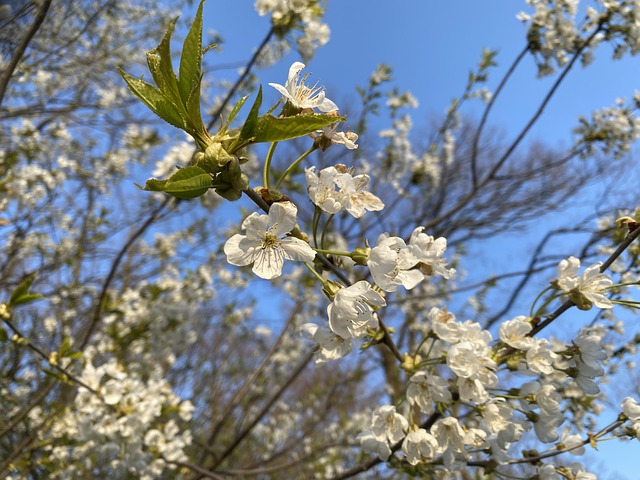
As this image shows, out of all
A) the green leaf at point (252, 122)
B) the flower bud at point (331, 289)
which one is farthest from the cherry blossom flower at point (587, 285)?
the green leaf at point (252, 122)

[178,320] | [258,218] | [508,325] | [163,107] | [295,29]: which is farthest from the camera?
[178,320]

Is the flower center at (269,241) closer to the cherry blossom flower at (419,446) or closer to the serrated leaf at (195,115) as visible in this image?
the serrated leaf at (195,115)

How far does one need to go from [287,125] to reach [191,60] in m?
0.21

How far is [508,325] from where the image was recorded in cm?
124

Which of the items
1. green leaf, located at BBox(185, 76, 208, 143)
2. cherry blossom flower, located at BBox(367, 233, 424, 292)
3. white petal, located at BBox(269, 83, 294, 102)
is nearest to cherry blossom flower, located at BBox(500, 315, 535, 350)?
cherry blossom flower, located at BBox(367, 233, 424, 292)

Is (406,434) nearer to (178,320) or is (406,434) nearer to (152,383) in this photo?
(152,383)

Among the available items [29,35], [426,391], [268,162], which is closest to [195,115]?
[268,162]

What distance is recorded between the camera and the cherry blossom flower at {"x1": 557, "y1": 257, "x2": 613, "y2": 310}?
1205mm

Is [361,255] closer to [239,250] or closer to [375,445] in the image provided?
[239,250]

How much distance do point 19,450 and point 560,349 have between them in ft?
9.60

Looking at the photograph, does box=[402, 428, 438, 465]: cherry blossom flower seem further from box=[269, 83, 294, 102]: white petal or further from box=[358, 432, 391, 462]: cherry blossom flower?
box=[269, 83, 294, 102]: white petal

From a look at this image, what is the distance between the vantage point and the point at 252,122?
0.77 m

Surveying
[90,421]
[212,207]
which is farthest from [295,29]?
[90,421]

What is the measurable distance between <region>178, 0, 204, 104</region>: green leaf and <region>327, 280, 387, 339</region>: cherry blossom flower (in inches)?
20.5
